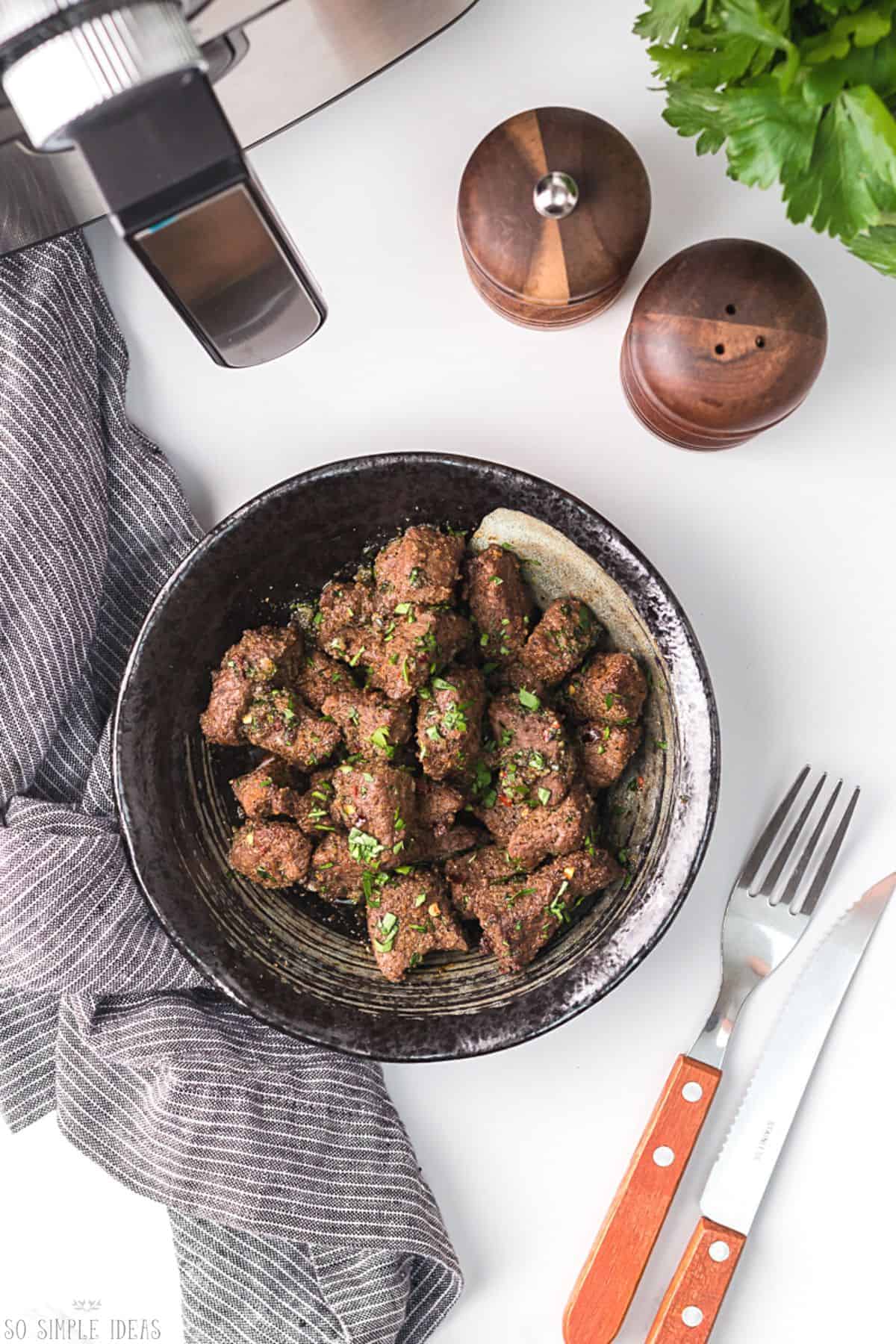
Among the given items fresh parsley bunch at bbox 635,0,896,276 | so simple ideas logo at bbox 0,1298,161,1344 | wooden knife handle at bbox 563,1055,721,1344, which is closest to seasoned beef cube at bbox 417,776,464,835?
wooden knife handle at bbox 563,1055,721,1344

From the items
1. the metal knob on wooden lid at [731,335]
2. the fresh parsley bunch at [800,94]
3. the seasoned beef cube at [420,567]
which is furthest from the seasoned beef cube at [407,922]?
the fresh parsley bunch at [800,94]

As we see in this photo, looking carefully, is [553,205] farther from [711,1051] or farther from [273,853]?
[711,1051]

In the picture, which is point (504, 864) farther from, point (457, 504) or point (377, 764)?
point (457, 504)

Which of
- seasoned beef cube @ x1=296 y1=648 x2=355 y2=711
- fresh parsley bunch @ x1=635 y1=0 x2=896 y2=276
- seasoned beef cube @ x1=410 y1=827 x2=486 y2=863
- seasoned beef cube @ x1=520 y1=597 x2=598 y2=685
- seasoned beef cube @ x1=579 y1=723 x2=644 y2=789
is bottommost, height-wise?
seasoned beef cube @ x1=410 y1=827 x2=486 y2=863

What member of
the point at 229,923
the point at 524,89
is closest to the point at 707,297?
the point at 524,89

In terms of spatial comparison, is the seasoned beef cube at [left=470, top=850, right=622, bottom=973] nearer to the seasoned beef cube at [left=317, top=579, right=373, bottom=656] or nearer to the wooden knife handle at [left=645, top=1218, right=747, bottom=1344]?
the seasoned beef cube at [left=317, top=579, right=373, bottom=656]

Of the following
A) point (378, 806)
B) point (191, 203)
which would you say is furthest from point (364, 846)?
point (191, 203)
